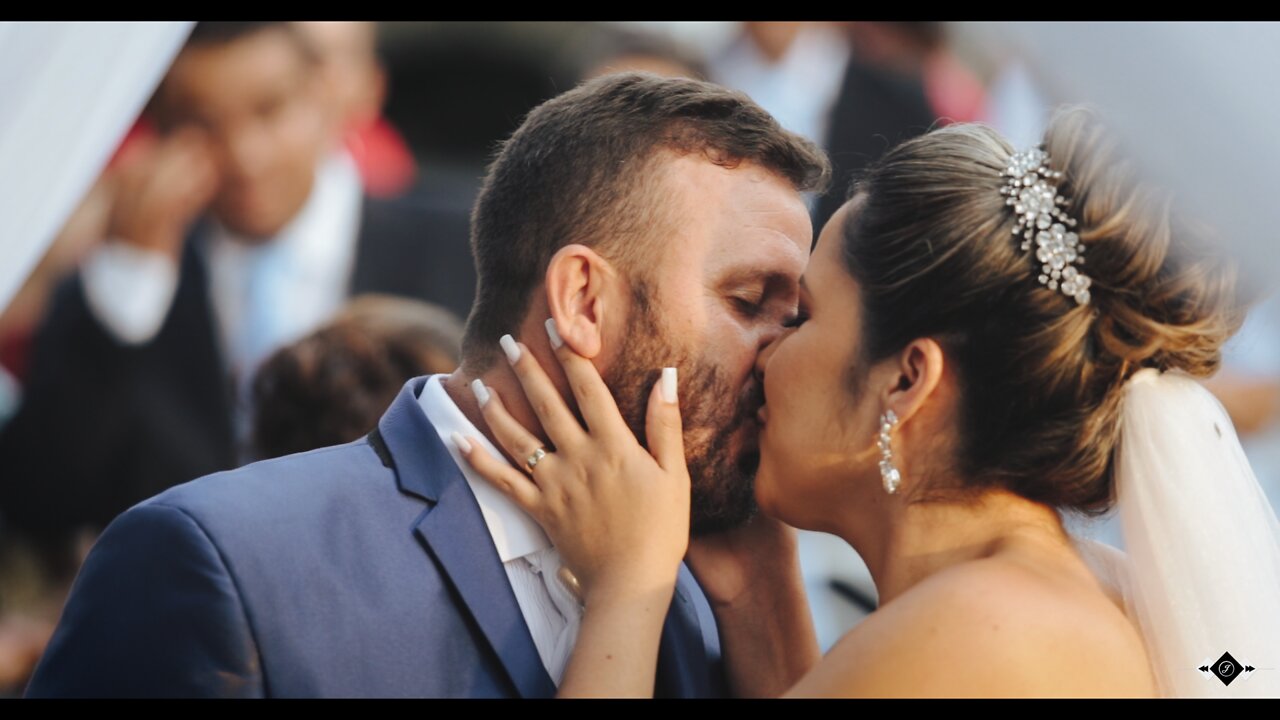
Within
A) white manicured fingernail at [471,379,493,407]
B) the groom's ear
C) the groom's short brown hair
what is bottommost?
white manicured fingernail at [471,379,493,407]

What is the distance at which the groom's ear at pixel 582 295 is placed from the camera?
291 centimetres

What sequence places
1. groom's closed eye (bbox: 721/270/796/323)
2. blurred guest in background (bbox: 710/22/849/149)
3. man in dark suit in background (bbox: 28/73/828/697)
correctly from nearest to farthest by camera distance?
man in dark suit in background (bbox: 28/73/828/697), groom's closed eye (bbox: 721/270/796/323), blurred guest in background (bbox: 710/22/849/149)

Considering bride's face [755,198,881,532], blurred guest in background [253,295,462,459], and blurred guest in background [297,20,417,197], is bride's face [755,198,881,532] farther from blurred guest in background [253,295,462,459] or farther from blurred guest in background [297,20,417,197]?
blurred guest in background [297,20,417,197]

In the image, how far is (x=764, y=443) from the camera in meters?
2.83

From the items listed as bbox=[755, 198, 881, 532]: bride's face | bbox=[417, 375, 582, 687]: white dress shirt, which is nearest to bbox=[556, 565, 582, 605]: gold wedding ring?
bbox=[417, 375, 582, 687]: white dress shirt

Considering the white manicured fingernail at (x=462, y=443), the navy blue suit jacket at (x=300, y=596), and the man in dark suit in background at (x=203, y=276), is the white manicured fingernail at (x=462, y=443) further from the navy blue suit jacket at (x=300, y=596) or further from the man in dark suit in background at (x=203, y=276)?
the man in dark suit in background at (x=203, y=276)

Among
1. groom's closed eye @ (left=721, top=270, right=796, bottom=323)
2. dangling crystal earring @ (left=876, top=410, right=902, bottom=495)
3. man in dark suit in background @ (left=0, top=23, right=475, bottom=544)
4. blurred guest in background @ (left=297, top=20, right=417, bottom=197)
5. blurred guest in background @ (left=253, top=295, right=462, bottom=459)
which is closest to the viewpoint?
dangling crystal earring @ (left=876, top=410, right=902, bottom=495)

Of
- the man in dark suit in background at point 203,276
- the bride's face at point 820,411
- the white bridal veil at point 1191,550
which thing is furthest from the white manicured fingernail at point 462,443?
the man in dark suit in background at point 203,276

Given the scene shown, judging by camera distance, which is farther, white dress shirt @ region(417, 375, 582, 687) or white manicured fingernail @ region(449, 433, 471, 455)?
white manicured fingernail @ region(449, 433, 471, 455)

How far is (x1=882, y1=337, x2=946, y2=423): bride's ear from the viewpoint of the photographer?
2525mm

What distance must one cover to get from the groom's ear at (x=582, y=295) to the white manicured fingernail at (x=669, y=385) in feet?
0.50

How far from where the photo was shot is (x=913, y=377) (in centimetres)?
257
